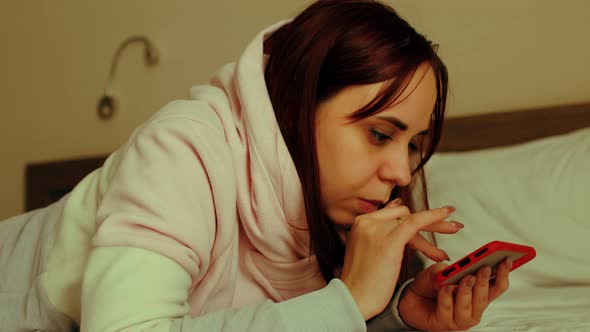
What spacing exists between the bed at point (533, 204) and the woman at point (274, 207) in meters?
0.23

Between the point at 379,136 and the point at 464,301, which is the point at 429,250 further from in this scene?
the point at 379,136

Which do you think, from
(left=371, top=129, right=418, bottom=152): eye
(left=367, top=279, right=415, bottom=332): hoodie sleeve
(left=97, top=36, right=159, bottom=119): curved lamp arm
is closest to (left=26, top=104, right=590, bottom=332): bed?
(left=367, top=279, right=415, bottom=332): hoodie sleeve

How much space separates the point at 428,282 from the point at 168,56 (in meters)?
1.25

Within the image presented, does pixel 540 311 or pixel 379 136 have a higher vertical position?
pixel 379 136

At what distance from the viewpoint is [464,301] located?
2.41ft

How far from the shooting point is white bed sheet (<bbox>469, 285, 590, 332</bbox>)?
2.50 feet

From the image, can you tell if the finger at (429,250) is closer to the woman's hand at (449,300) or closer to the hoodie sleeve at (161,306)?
the woman's hand at (449,300)

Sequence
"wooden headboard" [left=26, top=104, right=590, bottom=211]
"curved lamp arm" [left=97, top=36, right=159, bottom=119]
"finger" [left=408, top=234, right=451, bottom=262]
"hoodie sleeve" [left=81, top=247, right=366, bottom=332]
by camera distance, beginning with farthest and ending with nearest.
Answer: "curved lamp arm" [left=97, top=36, right=159, bottom=119] < "wooden headboard" [left=26, top=104, right=590, bottom=211] < "finger" [left=408, top=234, right=451, bottom=262] < "hoodie sleeve" [left=81, top=247, right=366, bottom=332]

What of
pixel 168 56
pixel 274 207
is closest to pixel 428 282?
pixel 274 207

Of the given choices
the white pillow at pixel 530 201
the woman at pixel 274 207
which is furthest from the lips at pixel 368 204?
the white pillow at pixel 530 201

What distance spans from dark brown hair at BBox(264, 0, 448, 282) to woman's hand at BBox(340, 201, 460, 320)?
133 mm

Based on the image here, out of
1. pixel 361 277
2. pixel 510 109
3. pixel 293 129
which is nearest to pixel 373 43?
pixel 293 129

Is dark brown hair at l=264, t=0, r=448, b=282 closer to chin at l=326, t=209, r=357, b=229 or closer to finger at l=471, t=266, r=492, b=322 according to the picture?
chin at l=326, t=209, r=357, b=229

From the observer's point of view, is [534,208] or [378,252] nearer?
[378,252]
